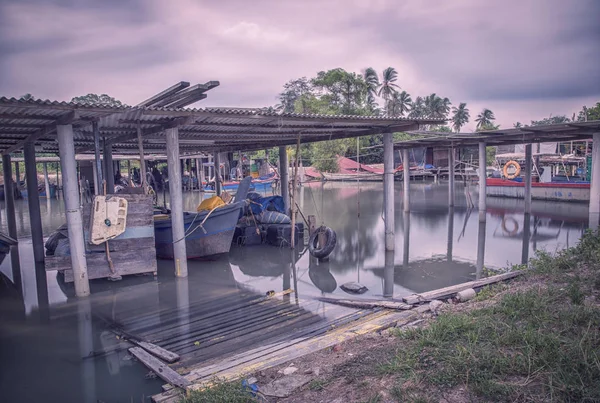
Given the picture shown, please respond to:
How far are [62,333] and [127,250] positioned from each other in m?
2.37

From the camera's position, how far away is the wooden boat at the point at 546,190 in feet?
67.8

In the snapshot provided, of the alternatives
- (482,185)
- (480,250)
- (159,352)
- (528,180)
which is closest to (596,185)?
(482,185)

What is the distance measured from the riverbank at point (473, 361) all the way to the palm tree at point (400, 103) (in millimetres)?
44372

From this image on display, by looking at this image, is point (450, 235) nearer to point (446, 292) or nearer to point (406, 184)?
point (406, 184)

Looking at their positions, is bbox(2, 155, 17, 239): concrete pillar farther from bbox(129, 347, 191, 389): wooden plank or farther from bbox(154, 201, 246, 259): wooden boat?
bbox(129, 347, 191, 389): wooden plank

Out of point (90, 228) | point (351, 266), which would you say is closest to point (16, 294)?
point (90, 228)

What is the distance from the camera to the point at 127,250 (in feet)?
27.5

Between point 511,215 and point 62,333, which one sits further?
point 511,215

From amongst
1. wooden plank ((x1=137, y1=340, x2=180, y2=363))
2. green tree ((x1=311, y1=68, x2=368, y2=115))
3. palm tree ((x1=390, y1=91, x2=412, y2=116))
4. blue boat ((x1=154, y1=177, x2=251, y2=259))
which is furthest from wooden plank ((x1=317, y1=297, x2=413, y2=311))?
palm tree ((x1=390, y1=91, x2=412, y2=116))

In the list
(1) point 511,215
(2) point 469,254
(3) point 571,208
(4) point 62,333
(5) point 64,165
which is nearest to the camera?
(4) point 62,333

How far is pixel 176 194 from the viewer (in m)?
8.68

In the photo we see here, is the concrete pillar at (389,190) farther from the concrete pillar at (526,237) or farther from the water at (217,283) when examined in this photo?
the concrete pillar at (526,237)

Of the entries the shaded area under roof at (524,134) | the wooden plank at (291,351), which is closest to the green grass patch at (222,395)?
the wooden plank at (291,351)

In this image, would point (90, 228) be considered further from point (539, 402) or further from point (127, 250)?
point (539, 402)
